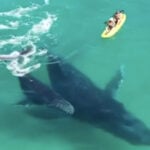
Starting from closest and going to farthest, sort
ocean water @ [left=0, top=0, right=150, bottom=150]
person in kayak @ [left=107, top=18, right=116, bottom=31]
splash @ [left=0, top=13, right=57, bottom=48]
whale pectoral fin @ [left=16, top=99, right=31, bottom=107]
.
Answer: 1. ocean water @ [left=0, top=0, right=150, bottom=150]
2. whale pectoral fin @ [left=16, top=99, right=31, bottom=107]
3. splash @ [left=0, top=13, right=57, bottom=48]
4. person in kayak @ [left=107, top=18, right=116, bottom=31]

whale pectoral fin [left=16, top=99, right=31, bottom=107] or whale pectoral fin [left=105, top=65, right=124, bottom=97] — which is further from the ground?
whale pectoral fin [left=105, top=65, right=124, bottom=97]

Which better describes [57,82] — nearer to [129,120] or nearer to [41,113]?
[41,113]

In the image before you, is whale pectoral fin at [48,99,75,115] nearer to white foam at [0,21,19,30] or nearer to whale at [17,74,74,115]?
whale at [17,74,74,115]

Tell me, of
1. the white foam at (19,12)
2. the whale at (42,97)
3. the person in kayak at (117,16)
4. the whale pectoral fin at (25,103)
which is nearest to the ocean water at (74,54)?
the white foam at (19,12)

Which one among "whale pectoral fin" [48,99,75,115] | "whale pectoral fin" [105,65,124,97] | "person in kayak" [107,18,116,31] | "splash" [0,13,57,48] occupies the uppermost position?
"person in kayak" [107,18,116,31]

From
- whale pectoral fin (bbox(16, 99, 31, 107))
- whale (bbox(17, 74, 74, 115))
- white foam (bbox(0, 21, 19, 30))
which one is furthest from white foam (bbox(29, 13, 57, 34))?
whale pectoral fin (bbox(16, 99, 31, 107))

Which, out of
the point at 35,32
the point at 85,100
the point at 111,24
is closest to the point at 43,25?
the point at 35,32

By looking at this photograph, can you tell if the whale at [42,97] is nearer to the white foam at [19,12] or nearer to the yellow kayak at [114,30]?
the yellow kayak at [114,30]
